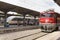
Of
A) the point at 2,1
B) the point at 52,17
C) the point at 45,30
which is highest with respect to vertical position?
the point at 2,1

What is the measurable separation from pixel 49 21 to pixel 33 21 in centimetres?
4971

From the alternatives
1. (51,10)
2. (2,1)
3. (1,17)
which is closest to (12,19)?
(1,17)

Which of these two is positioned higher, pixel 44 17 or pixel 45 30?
pixel 44 17

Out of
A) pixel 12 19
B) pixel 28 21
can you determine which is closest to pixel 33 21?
pixel 28 21

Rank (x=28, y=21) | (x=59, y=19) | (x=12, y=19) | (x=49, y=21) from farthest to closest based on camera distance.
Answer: (x=28, y=21)
(x=12, y=19)
(x=59, y=19)
(x=49, y=21)

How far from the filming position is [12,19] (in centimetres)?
6906

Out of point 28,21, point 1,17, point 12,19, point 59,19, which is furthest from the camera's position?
point 1,17

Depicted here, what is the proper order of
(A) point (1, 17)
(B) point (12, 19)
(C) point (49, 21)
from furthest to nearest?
1. (A) point (1, 17)
2. (B) point (12, 19)
3. (C) point (49, 21)

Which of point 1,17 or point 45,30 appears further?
point 1,17

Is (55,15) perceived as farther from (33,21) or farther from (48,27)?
(33,21)

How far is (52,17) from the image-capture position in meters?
29.0

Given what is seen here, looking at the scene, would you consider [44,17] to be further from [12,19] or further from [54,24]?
[12,19]

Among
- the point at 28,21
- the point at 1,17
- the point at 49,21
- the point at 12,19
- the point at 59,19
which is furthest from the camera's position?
the point at 1,17

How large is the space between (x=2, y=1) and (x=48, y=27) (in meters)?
10.6
